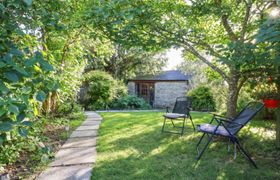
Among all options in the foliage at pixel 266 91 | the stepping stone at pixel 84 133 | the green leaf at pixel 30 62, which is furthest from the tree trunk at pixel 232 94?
the green leaf at pixel 30 62

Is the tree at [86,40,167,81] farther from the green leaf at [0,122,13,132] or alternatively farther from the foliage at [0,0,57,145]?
the green leaf at [0,122,13,132]

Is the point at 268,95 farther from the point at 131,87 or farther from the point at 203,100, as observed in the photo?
the point at 131,87

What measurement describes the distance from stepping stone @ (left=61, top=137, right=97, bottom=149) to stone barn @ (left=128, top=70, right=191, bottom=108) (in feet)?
36.2

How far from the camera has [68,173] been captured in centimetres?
301

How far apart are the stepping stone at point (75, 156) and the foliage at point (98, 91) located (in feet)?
25.8

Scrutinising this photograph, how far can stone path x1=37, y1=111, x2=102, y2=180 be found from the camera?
2.95m

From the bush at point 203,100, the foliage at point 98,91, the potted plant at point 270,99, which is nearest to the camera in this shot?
the potted plant at point 270,99

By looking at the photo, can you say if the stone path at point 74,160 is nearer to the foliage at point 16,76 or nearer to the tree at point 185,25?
the foliage at point 16,76

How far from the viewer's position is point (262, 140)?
4.65m

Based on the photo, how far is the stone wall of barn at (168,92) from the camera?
15.4m

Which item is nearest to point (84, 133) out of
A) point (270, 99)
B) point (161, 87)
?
point (270, 99)

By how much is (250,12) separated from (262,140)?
243cm

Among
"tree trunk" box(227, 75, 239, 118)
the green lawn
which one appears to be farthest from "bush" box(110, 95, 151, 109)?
"tree trunk" box(227, 75, 239, 118)

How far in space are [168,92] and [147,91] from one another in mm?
1431
